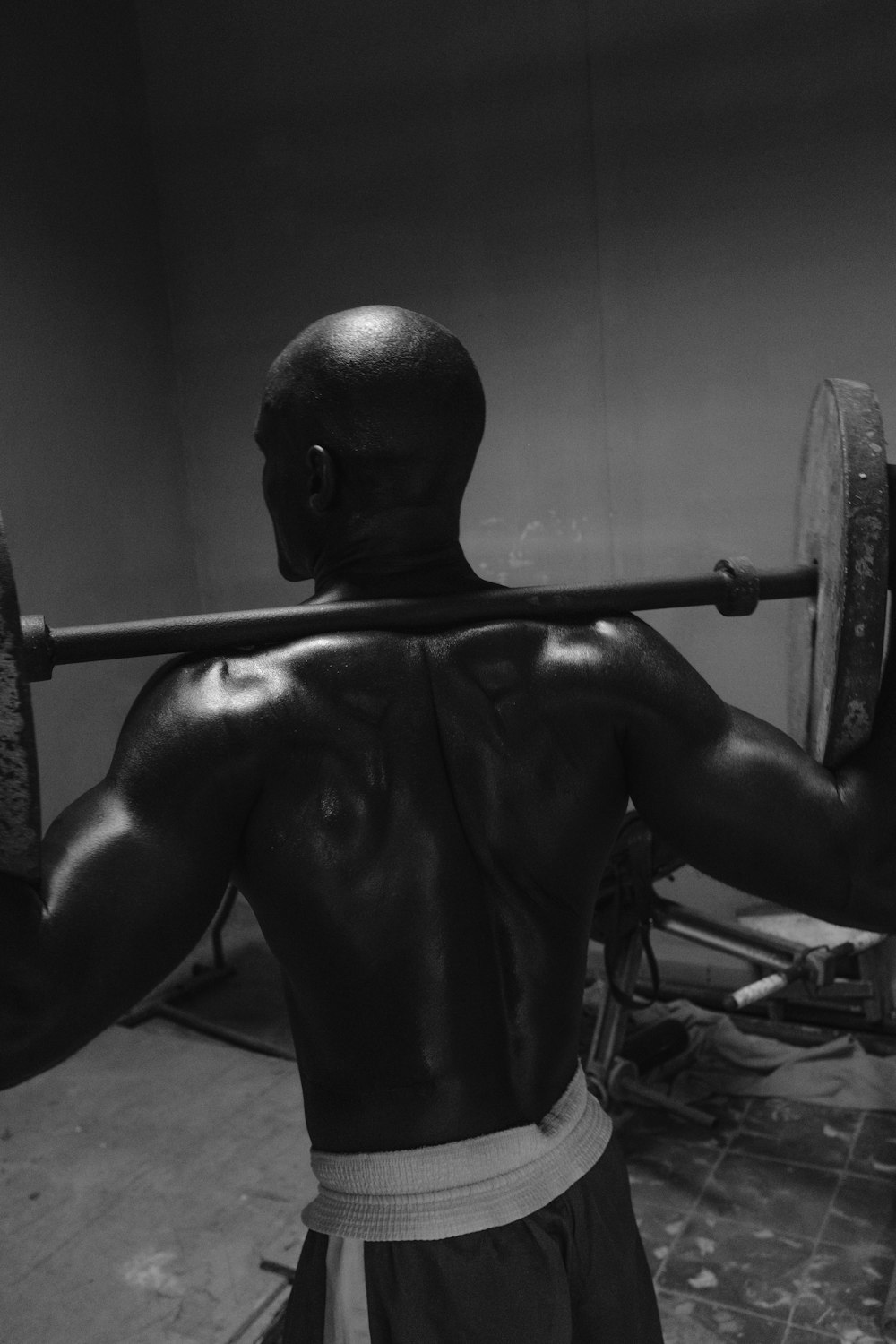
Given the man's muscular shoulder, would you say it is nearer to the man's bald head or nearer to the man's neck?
the man's neck

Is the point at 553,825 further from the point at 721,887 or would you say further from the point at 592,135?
the point at 592,135

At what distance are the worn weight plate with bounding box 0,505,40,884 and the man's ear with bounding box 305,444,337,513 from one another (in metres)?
0.34

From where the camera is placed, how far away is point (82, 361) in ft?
13.3

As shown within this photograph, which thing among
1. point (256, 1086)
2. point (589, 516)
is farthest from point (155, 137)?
point (256, 1086)

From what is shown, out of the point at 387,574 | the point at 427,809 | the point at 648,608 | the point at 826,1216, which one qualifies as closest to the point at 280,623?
the point at 387,574

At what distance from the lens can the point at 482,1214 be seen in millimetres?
1253

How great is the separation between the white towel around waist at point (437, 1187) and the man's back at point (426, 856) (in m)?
0.02

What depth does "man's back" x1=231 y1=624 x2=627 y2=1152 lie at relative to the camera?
1172 millimetres

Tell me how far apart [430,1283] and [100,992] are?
50 centimetres

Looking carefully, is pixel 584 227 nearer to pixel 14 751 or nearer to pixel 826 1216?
pixel 826 1216

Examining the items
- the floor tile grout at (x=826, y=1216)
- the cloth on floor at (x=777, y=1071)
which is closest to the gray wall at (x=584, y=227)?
the cloth on floor at (x=777, y=1071)

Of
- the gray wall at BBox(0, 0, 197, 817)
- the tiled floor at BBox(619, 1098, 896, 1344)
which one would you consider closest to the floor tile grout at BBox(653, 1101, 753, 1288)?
the tiled floor at BBox(619, 1098, 896, 1344)

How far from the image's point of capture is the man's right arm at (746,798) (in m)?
1.23

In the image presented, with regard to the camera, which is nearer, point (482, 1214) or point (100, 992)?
point (100, 992)
